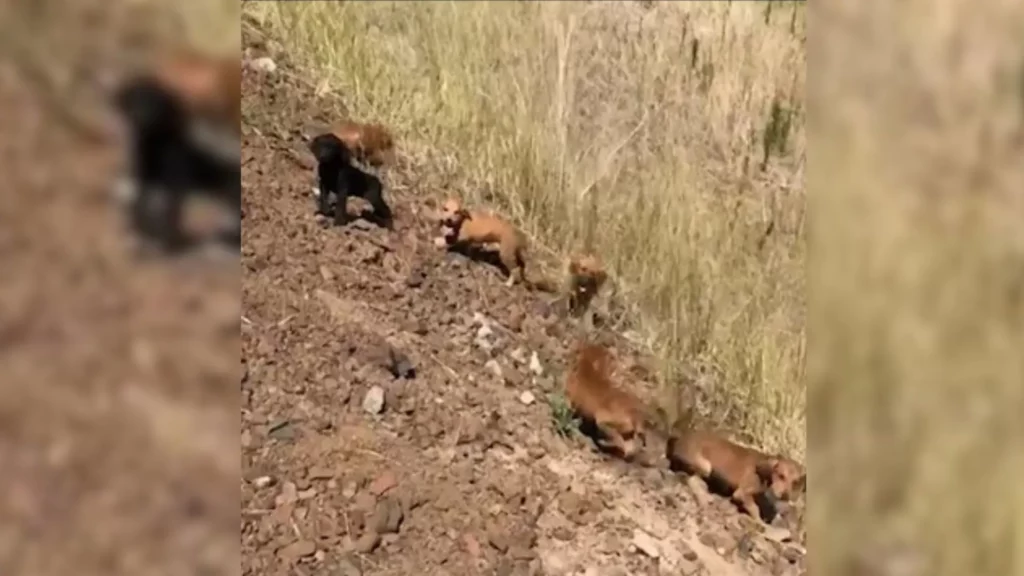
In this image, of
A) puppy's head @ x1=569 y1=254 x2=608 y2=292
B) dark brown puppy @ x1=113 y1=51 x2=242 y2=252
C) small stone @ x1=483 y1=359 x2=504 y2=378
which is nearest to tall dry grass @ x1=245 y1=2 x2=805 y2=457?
puppy's head @ x1=569 y1=254 x2=608 y2=292

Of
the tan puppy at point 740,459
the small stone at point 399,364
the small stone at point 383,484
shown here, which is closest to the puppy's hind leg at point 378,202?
the small stone at point 399,364

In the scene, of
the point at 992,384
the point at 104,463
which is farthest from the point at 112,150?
the point at 992,384

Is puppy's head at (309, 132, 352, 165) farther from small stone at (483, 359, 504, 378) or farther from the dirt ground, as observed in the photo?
small stone at (483, 359, 504, 378)

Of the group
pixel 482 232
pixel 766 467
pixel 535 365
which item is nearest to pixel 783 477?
pixel 766 467

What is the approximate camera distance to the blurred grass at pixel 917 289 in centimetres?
103

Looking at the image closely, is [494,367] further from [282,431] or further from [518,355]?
[282,431]

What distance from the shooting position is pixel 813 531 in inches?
41.6

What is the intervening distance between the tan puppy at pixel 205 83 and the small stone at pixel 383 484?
0.31m

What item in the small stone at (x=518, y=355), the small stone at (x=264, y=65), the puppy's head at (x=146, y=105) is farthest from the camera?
the small stone at (x=518, y=355)

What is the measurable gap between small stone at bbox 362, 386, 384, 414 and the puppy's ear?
0.34m

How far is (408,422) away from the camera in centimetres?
100

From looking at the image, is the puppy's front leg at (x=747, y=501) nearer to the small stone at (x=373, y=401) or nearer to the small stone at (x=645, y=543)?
the small stone at (x=645, y=543)

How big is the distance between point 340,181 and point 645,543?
411 mm

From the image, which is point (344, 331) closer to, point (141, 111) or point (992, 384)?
point (141, 111)
